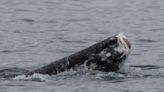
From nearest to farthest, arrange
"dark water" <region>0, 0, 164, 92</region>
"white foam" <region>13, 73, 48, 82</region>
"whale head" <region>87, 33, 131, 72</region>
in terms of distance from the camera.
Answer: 1. "whale head" <region>87, 33, 131, 72</region>
2. "dark water" <region>0, 0, 164, 92</region>
3. "white foam" <region>13, 73, 48, 82</region>

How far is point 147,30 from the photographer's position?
88.7 feet

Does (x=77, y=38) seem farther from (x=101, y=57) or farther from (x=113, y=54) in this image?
(x=113, y=54)

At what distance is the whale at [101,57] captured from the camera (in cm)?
1855

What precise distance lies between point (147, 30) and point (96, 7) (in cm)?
566

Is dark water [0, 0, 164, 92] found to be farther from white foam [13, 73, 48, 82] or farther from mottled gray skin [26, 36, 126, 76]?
mottled gray skin [26, 36, 126, 76]

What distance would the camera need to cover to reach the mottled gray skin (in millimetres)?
18688

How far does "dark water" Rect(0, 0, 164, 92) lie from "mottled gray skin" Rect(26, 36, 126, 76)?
0.61ft

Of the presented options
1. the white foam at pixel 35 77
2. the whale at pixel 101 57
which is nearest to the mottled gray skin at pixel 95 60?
the whale at pixel 101 57

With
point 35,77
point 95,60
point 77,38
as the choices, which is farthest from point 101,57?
point 77,38

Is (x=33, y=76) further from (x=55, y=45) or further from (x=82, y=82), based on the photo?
(x=55, y=45)

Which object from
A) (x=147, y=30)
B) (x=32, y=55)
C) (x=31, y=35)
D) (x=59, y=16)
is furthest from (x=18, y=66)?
(x=59, y=16)

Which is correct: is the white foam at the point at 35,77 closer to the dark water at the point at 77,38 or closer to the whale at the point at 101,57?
the dark water at the point at 77,38

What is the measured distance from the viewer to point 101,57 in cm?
1881

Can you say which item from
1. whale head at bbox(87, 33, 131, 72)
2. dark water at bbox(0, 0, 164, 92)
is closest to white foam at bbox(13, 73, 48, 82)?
dark water at bbox(0, 0, 164, 92)
